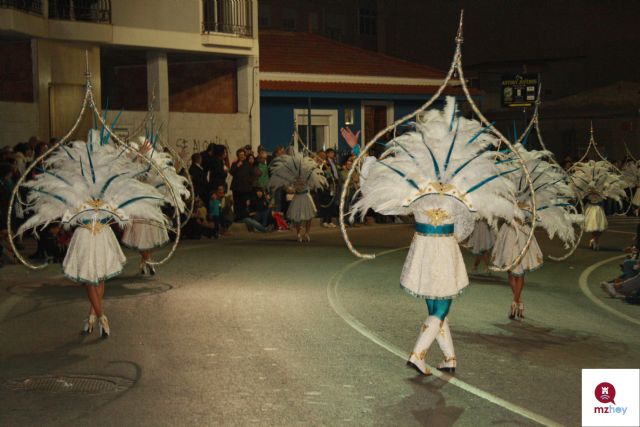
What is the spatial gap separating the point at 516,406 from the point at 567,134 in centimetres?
4019

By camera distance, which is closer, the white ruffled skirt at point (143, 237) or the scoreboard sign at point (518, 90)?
the white ruffled skirt at point (143, 237)

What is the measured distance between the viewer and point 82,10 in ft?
94.6

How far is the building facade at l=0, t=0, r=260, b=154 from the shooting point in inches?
1055

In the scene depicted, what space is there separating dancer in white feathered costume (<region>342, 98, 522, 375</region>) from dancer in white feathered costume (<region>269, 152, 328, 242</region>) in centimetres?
1166

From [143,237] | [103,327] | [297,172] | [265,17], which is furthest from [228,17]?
[265,17]

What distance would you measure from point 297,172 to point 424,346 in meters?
12.6

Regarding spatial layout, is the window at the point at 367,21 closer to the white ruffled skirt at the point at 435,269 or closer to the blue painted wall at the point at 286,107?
the blue painted wall at the point at 286,107

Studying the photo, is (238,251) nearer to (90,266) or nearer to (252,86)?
(90,266)

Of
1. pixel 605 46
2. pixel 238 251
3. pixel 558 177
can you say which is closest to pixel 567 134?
pixel 605 46

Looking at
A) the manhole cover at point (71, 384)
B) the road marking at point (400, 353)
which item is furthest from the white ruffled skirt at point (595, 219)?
the manhole cover at point (71, 384)

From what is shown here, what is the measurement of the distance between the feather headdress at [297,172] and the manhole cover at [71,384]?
12.7 meters

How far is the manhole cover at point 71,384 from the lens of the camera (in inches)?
323

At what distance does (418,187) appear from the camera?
900cm

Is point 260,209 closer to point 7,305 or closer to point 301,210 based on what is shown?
point 301,210
